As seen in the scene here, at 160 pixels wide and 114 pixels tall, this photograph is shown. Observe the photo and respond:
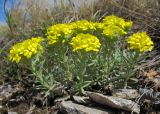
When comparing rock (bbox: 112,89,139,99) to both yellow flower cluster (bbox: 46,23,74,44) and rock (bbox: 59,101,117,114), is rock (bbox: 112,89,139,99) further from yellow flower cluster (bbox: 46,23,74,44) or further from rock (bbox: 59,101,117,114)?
yellow flower cluster (bbox: 46,23,74,44)

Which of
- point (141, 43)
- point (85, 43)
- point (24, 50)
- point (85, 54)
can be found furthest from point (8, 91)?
point (141, 43)

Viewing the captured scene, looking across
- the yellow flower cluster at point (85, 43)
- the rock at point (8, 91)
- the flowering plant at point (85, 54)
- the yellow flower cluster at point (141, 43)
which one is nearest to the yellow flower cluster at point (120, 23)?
the flowering plant at point (85, 54)

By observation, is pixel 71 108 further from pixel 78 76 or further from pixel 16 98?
pixel 16 98

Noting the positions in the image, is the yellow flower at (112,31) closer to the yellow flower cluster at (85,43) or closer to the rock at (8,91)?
the yellow flower cluster at (85,43)

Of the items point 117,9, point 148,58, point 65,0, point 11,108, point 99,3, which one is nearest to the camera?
point 11,108

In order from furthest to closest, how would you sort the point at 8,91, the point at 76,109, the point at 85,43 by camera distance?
1. the point at 8,91
2. the point at 76,109
3. the point at 85,43

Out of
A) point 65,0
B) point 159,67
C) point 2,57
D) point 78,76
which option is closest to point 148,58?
point 159,67

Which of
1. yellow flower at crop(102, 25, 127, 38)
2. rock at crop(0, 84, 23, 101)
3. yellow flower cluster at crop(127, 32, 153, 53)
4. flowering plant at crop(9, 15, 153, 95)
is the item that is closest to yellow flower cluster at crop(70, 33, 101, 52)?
flowering plant at crop(9, 15, 153, 95)

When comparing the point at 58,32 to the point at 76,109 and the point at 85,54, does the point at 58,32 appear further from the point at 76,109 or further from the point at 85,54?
the point at 76,109
